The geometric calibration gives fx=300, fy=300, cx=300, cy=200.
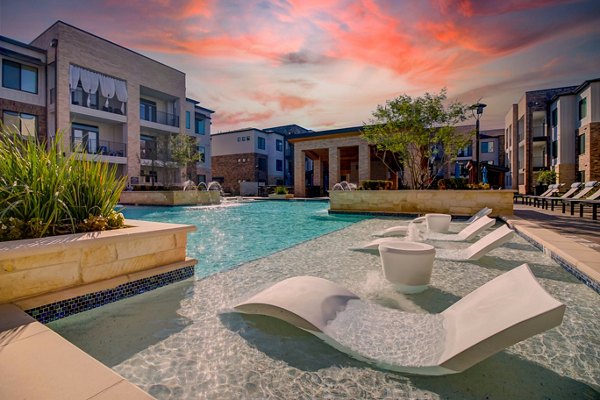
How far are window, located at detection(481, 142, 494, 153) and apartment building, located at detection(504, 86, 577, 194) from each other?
10.1 meters

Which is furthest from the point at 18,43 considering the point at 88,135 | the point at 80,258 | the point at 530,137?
the point at 530,137

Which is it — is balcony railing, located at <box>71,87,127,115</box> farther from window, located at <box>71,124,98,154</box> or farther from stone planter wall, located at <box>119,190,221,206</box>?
stone planter wall, located at <box>119,190,221,206</box>

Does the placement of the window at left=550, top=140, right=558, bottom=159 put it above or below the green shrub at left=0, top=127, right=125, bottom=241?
above

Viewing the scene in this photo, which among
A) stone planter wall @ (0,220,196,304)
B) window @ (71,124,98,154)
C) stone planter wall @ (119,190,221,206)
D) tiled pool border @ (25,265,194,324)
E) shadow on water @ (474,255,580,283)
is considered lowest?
shadow on water @ (474,255,580,283)

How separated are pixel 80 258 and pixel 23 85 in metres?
25.2

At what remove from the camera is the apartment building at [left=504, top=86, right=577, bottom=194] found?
2759 cm

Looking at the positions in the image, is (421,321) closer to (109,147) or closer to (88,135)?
(88,135)

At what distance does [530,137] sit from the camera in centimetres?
2836

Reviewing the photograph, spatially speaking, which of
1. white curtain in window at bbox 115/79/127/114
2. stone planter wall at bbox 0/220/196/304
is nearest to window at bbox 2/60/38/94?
white curtain in window at bbox 115/79/127/114

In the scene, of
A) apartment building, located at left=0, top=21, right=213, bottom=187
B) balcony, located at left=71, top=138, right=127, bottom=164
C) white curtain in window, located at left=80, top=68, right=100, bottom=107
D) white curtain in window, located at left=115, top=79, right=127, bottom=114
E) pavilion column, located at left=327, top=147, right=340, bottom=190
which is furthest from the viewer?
pavilion column, located at left=327, top=147, right=340, bottom=190

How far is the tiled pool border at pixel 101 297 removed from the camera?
311 centimetres

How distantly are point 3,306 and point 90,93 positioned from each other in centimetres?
2592

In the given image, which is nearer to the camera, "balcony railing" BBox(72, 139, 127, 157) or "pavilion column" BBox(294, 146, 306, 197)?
"balcony railing" BBox(72, 139, 127, 157)

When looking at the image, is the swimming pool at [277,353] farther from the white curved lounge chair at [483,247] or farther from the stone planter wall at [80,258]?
the white curved lounge chair at [483,247]
